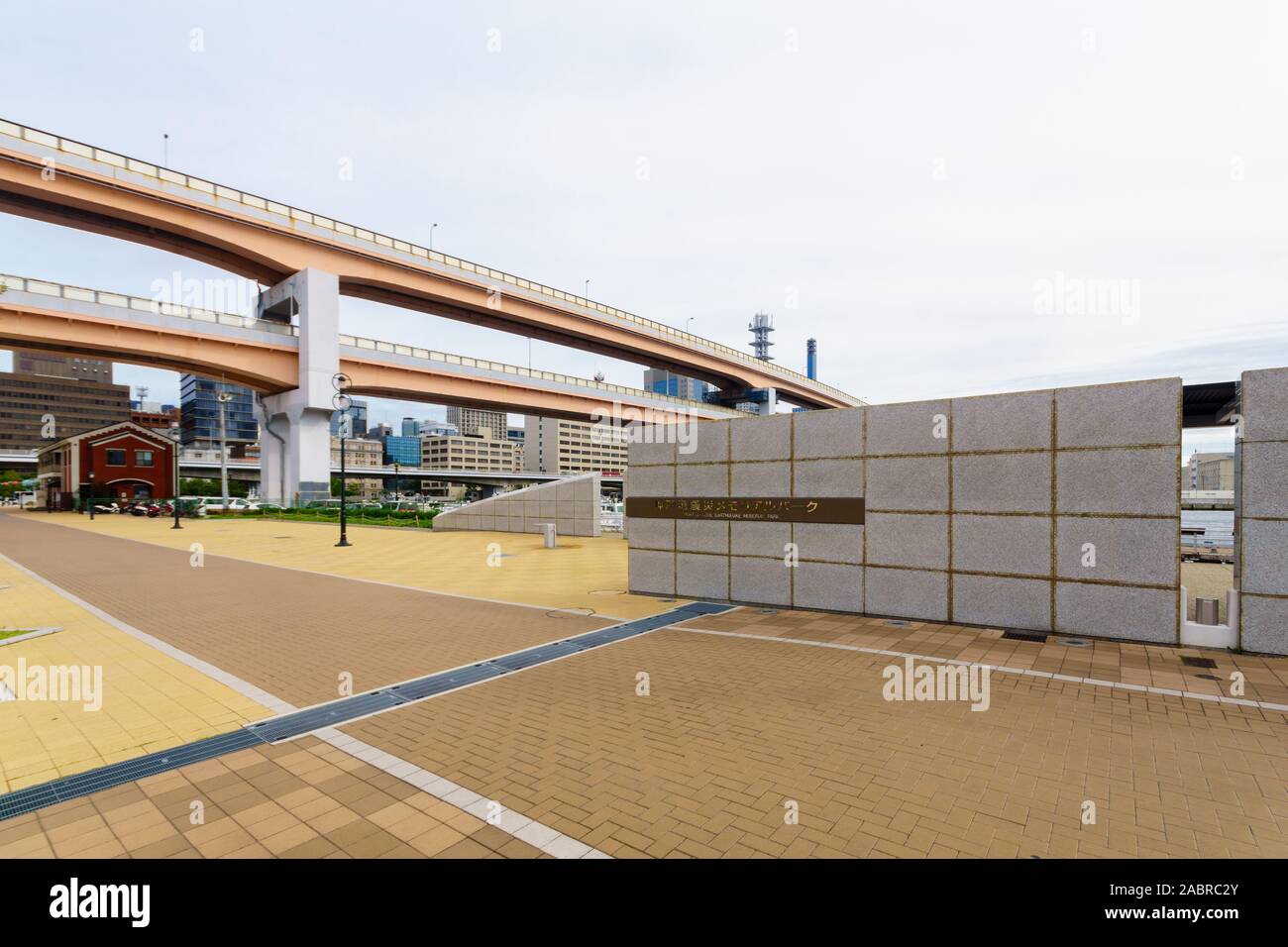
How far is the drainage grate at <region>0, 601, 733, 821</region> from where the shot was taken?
198 inches

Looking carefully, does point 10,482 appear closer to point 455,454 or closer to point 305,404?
point 455,454

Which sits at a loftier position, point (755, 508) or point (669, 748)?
point (755, 508)

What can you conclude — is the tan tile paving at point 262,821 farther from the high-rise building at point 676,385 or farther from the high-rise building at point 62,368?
the high-rise building at point 62,368

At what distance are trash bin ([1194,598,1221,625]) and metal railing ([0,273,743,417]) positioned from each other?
37.7 meters

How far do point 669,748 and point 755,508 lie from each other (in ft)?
24.9

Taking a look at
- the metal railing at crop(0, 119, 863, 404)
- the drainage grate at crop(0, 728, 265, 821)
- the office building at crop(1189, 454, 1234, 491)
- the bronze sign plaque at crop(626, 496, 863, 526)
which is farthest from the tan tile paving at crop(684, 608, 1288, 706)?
the metal railing at crop(0, 119, 863, 404)

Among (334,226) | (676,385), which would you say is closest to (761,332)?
(676,385)

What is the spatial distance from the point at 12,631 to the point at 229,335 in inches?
1473

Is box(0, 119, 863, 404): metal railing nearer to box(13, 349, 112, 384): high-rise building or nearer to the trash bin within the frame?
the trash bin

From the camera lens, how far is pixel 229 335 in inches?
1628

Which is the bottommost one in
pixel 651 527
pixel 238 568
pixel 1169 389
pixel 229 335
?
pixel 238 568

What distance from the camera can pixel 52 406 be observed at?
153500 millimetres

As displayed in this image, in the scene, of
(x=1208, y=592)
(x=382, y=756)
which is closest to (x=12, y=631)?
(x=382, y=756)
